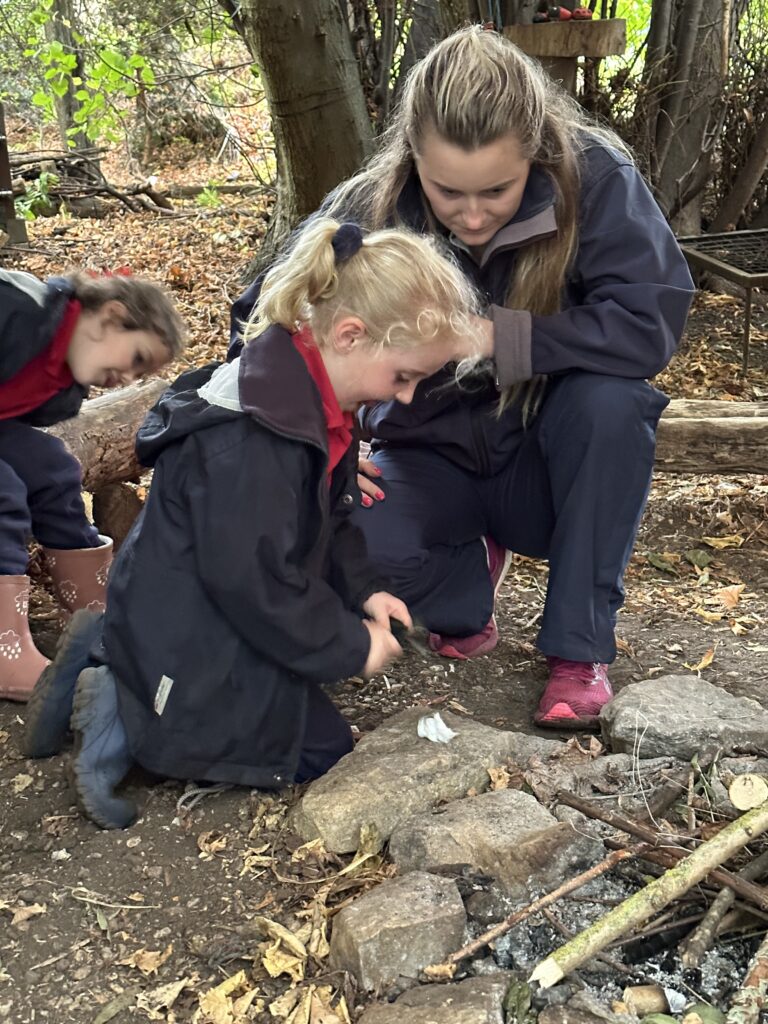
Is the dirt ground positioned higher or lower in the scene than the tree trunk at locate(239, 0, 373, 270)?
A: lower

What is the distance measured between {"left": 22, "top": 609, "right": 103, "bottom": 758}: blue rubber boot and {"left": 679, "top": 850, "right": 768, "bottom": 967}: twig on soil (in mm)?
1354

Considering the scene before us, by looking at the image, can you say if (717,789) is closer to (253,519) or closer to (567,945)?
(567,945)

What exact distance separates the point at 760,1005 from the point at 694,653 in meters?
1.61

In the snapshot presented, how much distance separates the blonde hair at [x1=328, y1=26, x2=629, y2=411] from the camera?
236cm

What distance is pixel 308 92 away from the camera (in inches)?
206

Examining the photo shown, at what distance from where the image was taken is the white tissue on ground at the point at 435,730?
2361 millimetres

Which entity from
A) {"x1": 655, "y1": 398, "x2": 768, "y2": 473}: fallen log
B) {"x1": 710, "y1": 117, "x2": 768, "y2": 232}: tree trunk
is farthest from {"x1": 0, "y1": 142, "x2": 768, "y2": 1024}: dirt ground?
{"x1": 710, "y1": 117, "x2": 768, "y2": 232}: tree trunk

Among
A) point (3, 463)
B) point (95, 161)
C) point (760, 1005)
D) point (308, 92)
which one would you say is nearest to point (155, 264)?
point (308, 92)

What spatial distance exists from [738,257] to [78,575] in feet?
14.7

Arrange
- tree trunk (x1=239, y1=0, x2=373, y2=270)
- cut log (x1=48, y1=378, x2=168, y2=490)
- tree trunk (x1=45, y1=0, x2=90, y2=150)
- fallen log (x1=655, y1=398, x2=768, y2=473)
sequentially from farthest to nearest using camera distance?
tree trunk (x1=45, y1=0, x2=90, y2=150) → tree trunk (x1=239, y1=0, x2=373, y2=270) → fallen log (x1=655, y1=398, x2=768, y2=473) → cut log (x1=48, y1=378, x2=168, y2=490)

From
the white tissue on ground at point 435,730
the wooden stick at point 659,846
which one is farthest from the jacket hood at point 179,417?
the wooden stick at point 659,846

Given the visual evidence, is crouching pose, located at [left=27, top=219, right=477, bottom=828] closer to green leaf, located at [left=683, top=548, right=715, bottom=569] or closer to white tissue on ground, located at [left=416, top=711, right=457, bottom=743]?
white tissue on ground, located at [left=416, top=711, right=457, bottom=743]

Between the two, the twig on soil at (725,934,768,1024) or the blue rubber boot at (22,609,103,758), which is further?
the blue rubber boot at (22,609,103,758)

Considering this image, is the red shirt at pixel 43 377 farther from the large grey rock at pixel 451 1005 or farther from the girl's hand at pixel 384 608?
the large grey rock at pixel 451 1005
